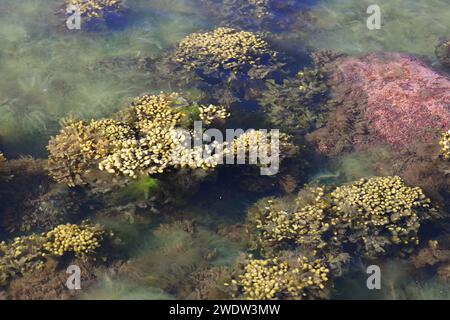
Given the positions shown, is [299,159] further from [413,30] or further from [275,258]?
[413,30]

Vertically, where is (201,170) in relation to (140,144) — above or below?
below

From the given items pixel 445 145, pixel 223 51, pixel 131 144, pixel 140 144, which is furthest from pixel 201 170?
pixel 445 145

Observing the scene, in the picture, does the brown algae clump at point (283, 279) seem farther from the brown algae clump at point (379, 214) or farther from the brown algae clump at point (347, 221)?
the brown algae clump at point (379, 214)

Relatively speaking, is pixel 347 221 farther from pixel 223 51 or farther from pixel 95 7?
pixel 95 7

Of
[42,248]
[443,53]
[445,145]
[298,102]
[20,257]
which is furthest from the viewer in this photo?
[443,53]

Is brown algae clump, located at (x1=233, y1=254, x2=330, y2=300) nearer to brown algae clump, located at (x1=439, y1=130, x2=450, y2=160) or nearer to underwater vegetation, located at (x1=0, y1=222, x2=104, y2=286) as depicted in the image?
underwater vegetation, located at (x1=0, y1=222, x2=104, y2=286)
